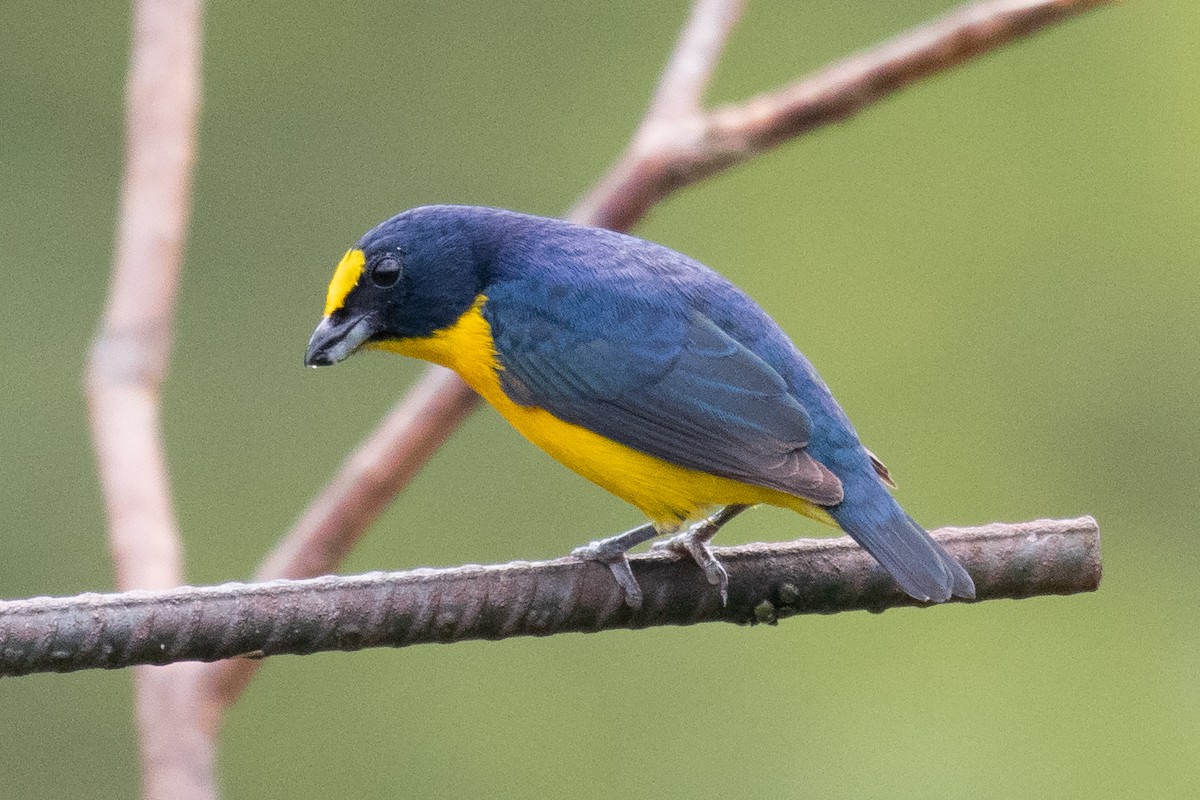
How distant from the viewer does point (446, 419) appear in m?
3.21

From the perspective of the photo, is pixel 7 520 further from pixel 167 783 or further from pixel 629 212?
pixel 629 212

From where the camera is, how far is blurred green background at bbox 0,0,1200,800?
15.4 ft

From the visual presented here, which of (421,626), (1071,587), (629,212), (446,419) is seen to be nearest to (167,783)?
(446,419)

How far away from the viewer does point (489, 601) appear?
2078mm

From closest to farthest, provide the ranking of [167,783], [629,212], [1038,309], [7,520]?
[167,783] < [629,212] < [7,520] < [1038,309]

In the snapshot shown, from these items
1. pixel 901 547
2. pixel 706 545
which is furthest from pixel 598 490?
pixel 901 547

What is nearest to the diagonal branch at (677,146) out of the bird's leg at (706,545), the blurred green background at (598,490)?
the bird's leg at (706,545)

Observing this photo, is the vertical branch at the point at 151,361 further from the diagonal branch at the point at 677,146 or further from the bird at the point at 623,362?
the bird at the point at 623,362

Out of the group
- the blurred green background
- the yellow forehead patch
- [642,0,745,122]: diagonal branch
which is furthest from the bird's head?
the blurred green background

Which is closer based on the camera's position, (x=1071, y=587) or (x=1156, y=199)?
(x=1071, y=587)

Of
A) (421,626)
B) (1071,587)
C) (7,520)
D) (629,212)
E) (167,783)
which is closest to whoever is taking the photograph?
(421,626)

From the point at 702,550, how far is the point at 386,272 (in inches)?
27.7

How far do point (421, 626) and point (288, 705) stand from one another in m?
3.05

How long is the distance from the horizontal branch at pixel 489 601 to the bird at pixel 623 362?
58 millimetres
